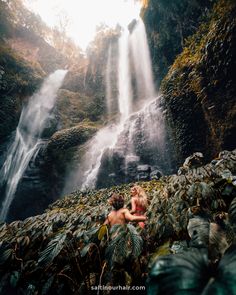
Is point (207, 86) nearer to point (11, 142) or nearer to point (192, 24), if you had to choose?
point (192, 24)

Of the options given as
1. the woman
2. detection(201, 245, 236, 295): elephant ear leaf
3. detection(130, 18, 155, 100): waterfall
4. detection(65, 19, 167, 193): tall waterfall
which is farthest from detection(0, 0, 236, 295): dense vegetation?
detection(65, 19, 167, 193): tall waterfall

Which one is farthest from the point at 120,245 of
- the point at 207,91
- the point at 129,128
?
the point at 129,128

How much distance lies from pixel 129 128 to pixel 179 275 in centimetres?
1213

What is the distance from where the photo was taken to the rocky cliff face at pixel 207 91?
7723mm

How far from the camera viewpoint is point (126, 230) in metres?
1.99

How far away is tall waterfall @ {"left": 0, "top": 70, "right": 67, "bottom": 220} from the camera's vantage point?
1790 centimetres

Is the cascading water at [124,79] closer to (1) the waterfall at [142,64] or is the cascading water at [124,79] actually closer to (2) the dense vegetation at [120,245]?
(1) the waterfall at [142,64]

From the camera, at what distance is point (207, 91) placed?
28.3 ft

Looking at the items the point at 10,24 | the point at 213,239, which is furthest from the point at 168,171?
the point at 10,24

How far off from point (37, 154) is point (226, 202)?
16.5 meters

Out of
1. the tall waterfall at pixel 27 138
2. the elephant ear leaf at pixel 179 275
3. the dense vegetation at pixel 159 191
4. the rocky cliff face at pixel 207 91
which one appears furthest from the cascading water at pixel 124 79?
the elephant ear leaf at pixel 179 275

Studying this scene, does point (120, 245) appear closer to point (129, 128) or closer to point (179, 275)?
A: point (179, 275)

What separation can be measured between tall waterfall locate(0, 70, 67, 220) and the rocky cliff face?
451 inches

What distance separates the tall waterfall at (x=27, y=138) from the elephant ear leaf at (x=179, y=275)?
17.2 meters
